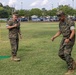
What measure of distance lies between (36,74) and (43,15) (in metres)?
112

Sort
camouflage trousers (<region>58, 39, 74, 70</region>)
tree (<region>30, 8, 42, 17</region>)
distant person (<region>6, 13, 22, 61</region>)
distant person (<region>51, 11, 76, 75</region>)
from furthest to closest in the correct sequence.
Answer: tree (<region>30, 8, 42, 17</region>) < distant person (<region>6, 13, 22, 61</region>) < camouflage trousers (<region>58, 39, 74, 70</region>) < distant person (<region>51, 11, 76, 75</region>)

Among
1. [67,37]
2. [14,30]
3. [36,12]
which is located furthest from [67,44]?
[36,12]

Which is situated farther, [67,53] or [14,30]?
[14,30]

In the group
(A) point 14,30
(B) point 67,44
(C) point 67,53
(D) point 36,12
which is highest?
(A) point 14,30

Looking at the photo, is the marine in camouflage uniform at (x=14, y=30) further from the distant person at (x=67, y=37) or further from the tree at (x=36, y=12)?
the tree at (x=36, y=12)

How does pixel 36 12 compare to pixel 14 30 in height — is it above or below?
below

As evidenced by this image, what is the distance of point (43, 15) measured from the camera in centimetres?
11981

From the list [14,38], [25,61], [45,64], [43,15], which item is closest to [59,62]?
[45,64]

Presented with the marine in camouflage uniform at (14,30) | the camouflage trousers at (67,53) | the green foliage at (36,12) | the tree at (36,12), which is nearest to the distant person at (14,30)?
the marine in camouflage uniform at (14,30)

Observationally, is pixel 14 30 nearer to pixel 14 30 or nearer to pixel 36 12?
pixel 14 30

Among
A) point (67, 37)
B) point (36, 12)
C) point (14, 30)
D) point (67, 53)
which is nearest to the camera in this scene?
point (67, 53)

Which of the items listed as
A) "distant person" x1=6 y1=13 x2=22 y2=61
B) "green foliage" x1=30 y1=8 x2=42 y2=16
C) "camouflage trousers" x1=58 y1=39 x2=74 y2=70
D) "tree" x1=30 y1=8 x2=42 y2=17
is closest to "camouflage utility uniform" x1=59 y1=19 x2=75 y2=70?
"camouflage trousers" x1=58 y1=39 x2=74 y2=70

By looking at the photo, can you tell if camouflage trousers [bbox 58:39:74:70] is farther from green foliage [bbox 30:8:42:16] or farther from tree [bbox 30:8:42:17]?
tree [bbox 30:8:42:17]

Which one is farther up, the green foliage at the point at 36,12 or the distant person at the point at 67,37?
the distant person at the point at 67,37
